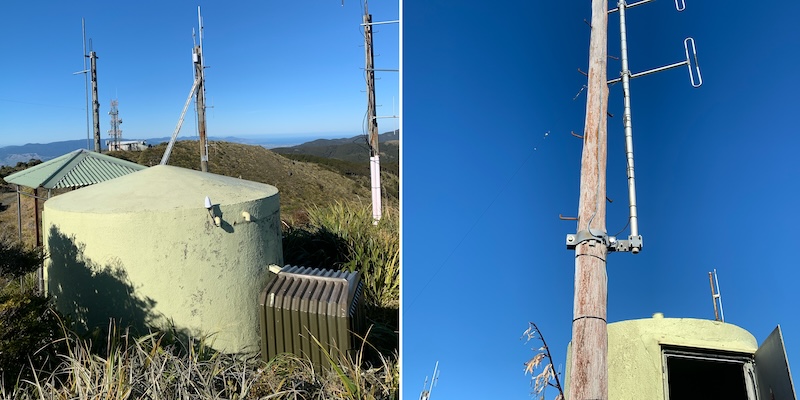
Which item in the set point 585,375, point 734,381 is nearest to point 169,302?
point 585,375

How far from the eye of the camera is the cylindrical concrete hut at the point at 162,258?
4883mm

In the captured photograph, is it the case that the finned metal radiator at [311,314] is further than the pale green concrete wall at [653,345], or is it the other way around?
the finned metal radiator at [311,314]

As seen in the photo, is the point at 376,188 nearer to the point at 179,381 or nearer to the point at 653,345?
the point at 653,345

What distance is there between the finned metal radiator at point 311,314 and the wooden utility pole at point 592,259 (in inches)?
96.5

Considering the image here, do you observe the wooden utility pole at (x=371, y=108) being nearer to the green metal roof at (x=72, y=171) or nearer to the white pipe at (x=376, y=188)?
the white pipe at (x=376, y=188)

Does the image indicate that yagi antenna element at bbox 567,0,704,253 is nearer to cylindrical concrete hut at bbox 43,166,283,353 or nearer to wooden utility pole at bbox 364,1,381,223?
cylindrical concrete hut at bbox 43,166,283,353

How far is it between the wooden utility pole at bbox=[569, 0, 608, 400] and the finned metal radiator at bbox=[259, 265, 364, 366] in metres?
2.45

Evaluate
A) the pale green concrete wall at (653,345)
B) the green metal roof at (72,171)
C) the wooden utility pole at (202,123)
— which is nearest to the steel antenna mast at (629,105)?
the pale green concrete wall at (653,345)

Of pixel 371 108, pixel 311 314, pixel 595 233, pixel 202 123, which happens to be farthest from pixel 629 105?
pixel 202 123

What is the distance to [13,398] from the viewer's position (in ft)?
11.8

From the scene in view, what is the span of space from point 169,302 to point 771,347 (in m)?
5.10

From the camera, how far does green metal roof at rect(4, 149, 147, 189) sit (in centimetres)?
774

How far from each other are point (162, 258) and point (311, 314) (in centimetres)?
152

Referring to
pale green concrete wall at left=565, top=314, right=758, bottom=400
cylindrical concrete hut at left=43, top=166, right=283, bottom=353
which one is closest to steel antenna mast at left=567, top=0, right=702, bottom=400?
pale green concrete wall at left=565, top=314, right=758, bottom=400
